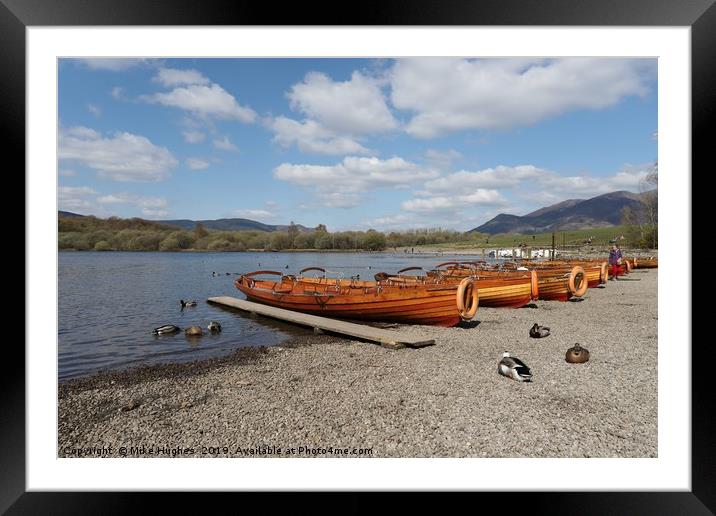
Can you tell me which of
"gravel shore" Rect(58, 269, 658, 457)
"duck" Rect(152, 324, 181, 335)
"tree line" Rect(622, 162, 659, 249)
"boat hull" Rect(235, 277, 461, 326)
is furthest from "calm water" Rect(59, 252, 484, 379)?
"tree line" Rect(622, 162, 659, 249)

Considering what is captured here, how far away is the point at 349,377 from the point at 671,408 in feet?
10.3

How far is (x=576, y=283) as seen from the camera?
9148mm

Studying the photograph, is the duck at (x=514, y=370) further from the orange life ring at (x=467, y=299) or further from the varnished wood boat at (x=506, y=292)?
the varnished wood boat at (x=506, y=292)

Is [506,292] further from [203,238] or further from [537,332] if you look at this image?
[203,238]

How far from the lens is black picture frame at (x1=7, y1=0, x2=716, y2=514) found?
8.37ft

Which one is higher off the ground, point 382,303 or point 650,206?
point 650,206

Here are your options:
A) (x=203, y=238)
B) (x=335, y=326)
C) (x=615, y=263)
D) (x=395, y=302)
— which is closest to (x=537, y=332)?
(x=395, y=302)

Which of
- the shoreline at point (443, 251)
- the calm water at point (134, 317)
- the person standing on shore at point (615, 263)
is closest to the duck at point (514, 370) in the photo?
the shoreline at point (443, 251)

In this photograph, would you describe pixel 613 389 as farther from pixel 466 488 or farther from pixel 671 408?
pixel 466 488

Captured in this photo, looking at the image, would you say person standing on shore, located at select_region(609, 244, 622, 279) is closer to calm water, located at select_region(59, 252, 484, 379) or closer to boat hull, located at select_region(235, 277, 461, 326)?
calm water, located at select_region(59, 252, 484, 379)
